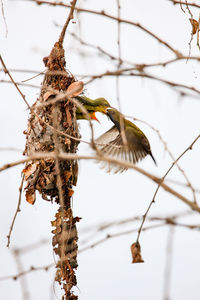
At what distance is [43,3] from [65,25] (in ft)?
1.45

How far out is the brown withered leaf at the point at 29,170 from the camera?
7.55ft

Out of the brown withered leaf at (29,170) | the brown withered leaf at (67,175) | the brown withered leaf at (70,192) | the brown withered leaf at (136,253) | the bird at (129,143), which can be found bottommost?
the brown withered leaf at (136,253)

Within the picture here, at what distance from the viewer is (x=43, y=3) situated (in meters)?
1.80

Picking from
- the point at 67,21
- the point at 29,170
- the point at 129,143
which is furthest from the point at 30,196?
the point at 129,143

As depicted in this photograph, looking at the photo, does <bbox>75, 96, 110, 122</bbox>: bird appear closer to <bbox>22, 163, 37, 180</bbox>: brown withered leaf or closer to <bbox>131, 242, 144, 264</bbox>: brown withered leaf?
<bbox>22, 163, 37, 180</bbox>: brown withered leaf

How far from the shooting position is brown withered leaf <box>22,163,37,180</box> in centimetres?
230

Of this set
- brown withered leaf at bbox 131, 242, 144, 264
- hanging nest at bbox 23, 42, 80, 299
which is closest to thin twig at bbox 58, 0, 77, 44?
hanging nest at bbox 23, 42, 80, 299

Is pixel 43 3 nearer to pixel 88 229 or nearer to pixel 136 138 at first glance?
pixel 88 229

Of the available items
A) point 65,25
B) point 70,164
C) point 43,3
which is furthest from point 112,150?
point 43,3

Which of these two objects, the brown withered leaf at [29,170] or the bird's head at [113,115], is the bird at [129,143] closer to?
the bird's head at [113,115]

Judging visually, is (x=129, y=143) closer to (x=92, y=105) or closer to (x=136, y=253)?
(x=92, y=105)

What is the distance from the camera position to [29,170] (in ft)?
7.64

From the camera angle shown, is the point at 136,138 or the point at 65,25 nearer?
the point at 65,25

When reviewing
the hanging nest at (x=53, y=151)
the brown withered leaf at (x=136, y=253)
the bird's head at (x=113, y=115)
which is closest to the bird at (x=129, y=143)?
the bird's head at (x=113, y=115)
